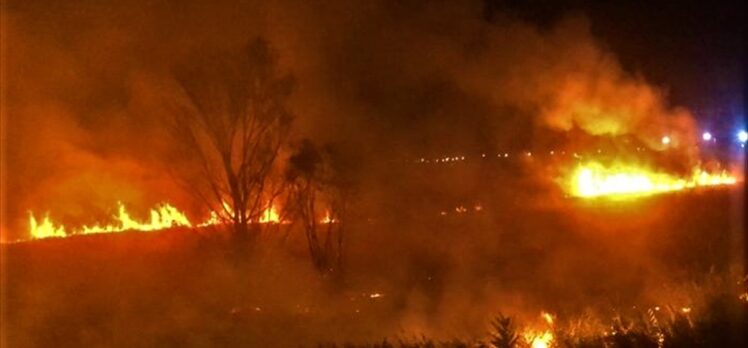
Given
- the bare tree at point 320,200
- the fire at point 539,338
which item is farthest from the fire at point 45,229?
the fire at point 539,338

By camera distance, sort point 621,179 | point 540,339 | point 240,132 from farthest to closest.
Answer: point 621,179
point 240,132
point 540,339

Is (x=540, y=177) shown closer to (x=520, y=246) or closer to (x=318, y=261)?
(x=520, y=246)

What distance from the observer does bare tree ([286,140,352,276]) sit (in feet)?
45.0

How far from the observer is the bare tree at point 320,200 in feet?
45.0

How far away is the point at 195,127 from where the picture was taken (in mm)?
13641

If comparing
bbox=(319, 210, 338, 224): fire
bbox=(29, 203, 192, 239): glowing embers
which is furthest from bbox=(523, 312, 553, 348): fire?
bbox=(29, 203, 192, 239): glowing embers

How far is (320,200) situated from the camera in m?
14.3

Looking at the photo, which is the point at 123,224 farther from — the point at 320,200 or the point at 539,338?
the point at 539,338

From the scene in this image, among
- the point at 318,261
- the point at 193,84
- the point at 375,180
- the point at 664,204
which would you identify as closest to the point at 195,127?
the point at 193,84

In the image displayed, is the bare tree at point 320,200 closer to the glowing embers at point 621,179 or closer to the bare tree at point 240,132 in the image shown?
the bare tree at point 240,132

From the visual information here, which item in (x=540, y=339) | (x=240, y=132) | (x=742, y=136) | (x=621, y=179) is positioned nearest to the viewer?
(x=540, y=339)

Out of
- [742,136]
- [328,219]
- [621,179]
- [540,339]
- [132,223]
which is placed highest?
[742,136]

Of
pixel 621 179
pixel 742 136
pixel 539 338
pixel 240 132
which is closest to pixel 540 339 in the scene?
pixel 539 338

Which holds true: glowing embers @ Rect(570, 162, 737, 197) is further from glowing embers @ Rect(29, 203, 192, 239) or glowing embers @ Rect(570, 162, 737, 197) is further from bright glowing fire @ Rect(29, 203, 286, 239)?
glowing embers @ Rect(29, 203, 192, 239)
